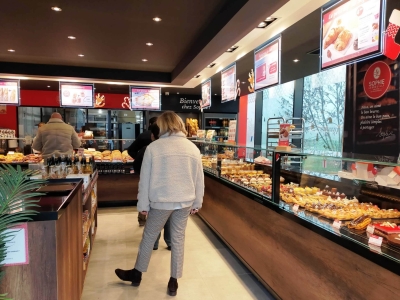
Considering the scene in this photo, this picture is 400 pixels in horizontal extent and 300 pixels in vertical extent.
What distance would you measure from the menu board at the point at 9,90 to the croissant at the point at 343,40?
6918mm

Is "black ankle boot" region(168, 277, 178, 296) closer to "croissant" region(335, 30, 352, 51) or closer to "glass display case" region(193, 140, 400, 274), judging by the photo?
"glass display case" region(193, 140, 400, 274)

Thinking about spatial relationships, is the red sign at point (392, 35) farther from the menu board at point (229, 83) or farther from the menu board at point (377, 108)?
the menu board at point (229, 83)

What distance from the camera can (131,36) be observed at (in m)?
4.73

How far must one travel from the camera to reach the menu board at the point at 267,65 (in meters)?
3.94

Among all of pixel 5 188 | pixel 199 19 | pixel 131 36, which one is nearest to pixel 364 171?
pixel 5 188

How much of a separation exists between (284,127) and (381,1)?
4.61 ft

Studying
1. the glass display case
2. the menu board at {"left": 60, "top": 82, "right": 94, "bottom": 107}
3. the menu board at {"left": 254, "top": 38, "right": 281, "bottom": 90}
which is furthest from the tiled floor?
the menu board at {"left": 60, "top": 82, "right": 94, "bottom": 107}

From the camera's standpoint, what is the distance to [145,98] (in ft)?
Answer: 25.8

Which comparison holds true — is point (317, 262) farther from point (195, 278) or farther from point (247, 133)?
point (247, 133)

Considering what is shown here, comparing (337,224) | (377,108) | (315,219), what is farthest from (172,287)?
(377,108)

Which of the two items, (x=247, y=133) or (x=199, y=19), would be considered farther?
(x=247, y=133)

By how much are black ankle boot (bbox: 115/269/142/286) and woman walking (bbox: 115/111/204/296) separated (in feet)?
0.26

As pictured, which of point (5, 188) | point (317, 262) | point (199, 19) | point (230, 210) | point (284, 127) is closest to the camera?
point (5, 188)

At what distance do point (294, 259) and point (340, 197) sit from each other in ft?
2.63
